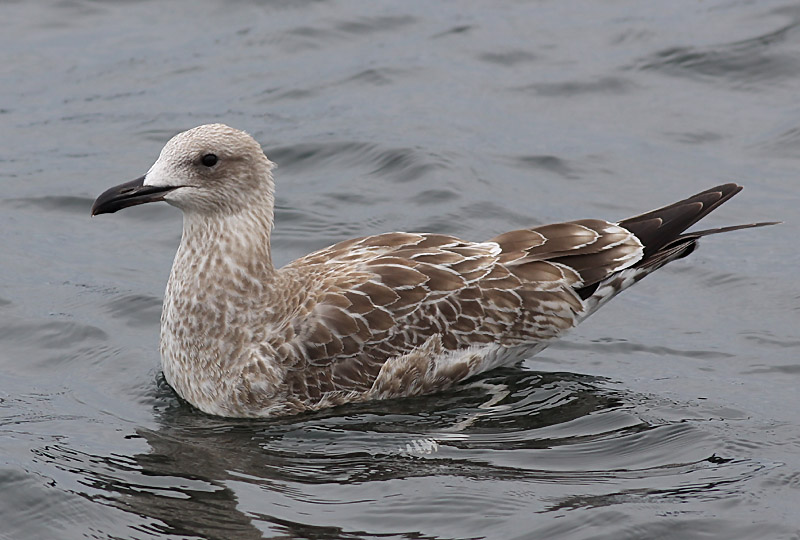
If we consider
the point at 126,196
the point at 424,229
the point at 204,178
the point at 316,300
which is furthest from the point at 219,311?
the point at 424,229

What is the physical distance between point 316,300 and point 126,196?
133 cm

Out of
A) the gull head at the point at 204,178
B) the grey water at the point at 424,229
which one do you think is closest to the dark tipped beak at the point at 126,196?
the gull head at the point at 204,178

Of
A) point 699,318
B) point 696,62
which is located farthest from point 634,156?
point 699,318

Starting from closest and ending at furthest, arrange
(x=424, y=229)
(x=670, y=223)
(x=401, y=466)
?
(x=401, y=466) → (x=670, y=223) → (x=424, y=229)

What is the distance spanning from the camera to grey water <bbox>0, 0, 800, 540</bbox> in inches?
287

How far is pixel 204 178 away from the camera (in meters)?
8.36

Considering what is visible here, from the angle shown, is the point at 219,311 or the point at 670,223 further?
the point at 670,223

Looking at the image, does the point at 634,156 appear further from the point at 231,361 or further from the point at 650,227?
the point at 231,361

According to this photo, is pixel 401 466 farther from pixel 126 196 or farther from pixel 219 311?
pixel 126 196

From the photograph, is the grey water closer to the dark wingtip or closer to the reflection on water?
the reflection on water

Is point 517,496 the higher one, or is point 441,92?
point 441,92

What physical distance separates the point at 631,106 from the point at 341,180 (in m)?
3.39

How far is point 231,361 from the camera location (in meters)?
8.48

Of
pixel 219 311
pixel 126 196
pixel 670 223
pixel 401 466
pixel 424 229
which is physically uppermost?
pixel 126 196
